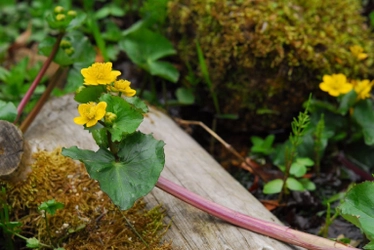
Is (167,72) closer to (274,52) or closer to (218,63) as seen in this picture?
(218,63)

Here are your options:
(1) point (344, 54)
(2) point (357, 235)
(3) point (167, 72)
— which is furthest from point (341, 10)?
(2) point (357, 235)

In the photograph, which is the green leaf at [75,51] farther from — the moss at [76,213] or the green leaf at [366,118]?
the green leaf at [366,118]

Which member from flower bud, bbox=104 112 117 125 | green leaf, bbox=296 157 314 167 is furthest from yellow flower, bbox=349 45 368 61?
flower bud, bbox=104 112 117 125

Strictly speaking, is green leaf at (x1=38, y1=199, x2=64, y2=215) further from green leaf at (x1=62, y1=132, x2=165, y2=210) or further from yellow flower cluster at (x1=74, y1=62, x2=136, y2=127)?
yellow flower cluster at (x1=74, y1=62, x2=136, y2=127)

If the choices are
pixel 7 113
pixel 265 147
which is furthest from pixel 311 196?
pixel 7 113

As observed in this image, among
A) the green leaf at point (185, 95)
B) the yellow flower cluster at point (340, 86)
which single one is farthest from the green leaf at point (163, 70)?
the yellow flower cluster at point (340, 86)

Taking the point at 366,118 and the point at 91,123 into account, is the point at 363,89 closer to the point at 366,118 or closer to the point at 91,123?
the point at 366,118

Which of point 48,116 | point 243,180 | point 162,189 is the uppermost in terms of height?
point 162,189

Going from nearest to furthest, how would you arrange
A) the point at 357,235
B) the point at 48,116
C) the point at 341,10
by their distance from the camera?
1. the point at 357,235
2. the point at 48,116
3. the point at 341,10
